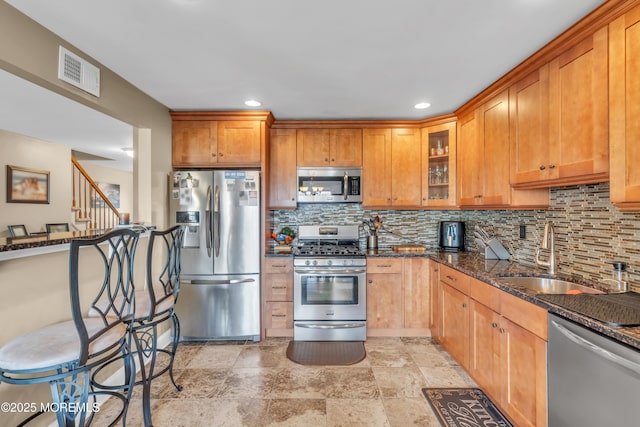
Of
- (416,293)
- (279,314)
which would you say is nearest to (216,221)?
(279,314)

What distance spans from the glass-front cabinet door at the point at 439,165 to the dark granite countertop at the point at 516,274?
0.64 meters

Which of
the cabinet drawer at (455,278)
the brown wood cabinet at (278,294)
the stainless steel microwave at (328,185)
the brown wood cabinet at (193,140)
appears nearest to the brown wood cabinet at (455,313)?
the cabinet drawer at (455,278)

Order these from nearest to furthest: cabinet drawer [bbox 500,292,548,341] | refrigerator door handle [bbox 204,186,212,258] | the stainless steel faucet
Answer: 1. cabinet drawer [bbox 500,292,548,341]
2. the stainless steel faucet
3. refrigerator door handle [bbox 204,186,212,258]

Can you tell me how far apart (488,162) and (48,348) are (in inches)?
124

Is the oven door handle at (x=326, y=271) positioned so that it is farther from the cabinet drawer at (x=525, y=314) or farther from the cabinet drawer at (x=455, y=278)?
the cabinet drawer at (x=525, y=314)

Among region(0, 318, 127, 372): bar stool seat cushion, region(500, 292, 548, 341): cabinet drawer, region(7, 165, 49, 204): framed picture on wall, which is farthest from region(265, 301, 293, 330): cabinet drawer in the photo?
region(7, 165, 49, 204): framed picture on wall

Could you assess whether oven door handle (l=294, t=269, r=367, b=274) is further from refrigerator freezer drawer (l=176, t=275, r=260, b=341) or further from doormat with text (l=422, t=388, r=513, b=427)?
doormat with text (l=422, t=388, r=513, b=427)

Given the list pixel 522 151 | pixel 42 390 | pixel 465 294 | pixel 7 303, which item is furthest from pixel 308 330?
pixel 522 151

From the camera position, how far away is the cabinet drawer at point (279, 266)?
318 centimetres

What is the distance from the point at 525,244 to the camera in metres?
2.57

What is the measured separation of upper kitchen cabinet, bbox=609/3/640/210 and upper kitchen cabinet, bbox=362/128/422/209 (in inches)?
78.1

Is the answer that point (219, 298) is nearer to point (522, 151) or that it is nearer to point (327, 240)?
point (327, 240)

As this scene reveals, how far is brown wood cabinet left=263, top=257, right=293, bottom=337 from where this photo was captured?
3.18 metres

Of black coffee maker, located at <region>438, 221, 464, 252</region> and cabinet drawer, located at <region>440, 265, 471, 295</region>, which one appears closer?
cabinet drawer, located at <region>440, 265, 471, 295</region>
